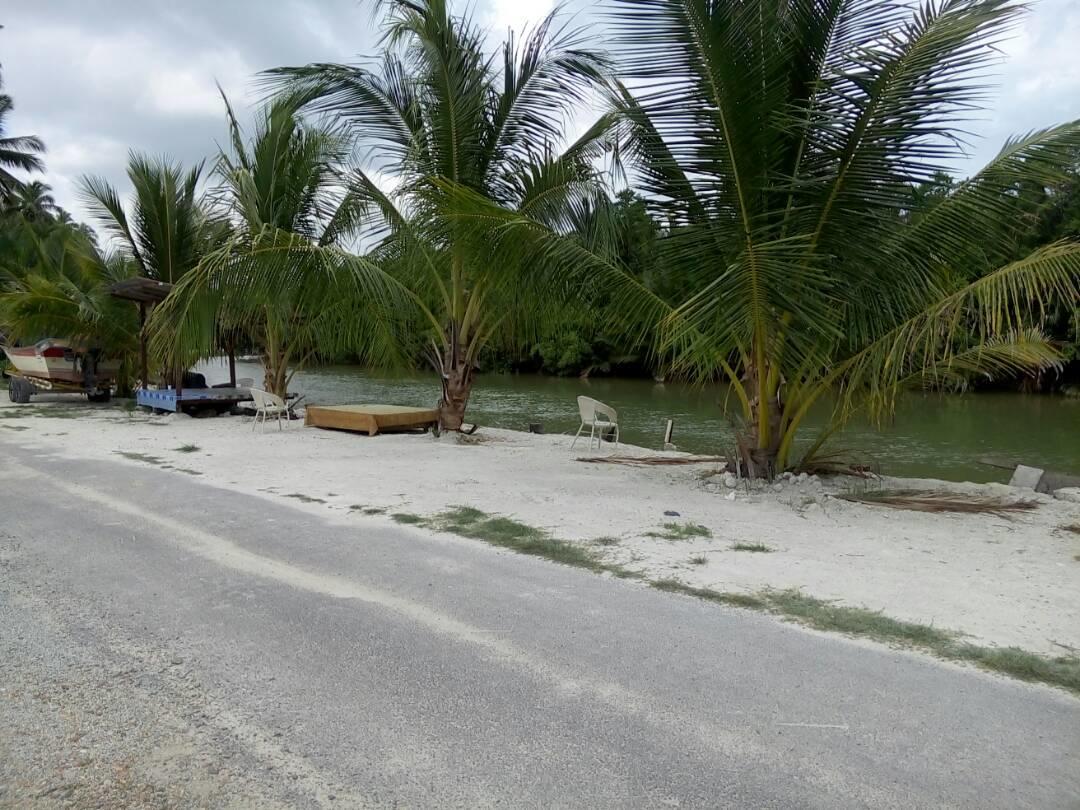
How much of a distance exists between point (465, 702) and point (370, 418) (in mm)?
10616

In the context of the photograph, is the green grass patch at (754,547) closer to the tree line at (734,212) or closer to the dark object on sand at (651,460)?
the tree line at (734,212)

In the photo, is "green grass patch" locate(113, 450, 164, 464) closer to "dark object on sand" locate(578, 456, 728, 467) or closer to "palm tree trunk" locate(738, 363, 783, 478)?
"dark object on sand" locate(578, 456, 728, 467)

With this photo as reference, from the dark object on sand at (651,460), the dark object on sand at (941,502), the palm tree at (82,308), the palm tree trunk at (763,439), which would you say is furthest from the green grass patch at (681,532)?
the palm tree at (82,308)

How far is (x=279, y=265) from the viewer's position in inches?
403

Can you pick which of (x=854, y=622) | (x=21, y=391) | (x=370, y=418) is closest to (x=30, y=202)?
(x=21, y=391)

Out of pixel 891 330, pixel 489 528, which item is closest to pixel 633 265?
pixel 891 330

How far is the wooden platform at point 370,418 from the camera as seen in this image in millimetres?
13633

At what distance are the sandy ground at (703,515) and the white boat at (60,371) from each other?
8.16m

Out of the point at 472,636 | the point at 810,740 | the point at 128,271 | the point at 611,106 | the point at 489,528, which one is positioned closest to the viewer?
the point at 810,740

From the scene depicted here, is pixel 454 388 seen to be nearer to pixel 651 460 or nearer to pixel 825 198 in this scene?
pixel 651 460

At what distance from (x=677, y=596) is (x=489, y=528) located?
202cm

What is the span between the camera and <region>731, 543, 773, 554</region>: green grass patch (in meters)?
Answer: 5.84

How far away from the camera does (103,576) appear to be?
4832 mm

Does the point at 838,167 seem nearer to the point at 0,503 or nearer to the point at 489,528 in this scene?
the point at 489,528
